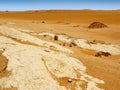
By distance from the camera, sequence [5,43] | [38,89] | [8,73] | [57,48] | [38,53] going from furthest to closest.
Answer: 1. [57,48]
2. [5,43]
3. [38,53]
4. [8,73]
5. [38,89]

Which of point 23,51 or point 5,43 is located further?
point 5,43

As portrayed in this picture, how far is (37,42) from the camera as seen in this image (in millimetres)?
14602

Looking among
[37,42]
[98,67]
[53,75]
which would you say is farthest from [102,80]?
[37,42]

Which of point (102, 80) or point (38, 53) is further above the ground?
point (38, 53)

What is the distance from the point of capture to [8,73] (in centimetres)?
1052

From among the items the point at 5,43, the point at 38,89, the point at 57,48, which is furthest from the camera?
the point at 57,48

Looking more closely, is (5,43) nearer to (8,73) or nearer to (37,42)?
(37,42)

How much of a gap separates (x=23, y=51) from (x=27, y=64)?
4.11ft

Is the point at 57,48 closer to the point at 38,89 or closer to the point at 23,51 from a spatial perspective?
the point at 23,51

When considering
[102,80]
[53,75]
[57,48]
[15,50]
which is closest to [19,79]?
[53,75]

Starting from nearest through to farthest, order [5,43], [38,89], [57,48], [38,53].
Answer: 1. [38,89]
2. [38,53]
3. [5,43]
4. [57,48]

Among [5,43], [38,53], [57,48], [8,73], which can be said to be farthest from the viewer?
[57,48]

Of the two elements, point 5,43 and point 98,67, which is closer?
point 98,67

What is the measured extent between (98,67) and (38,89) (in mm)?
3956
